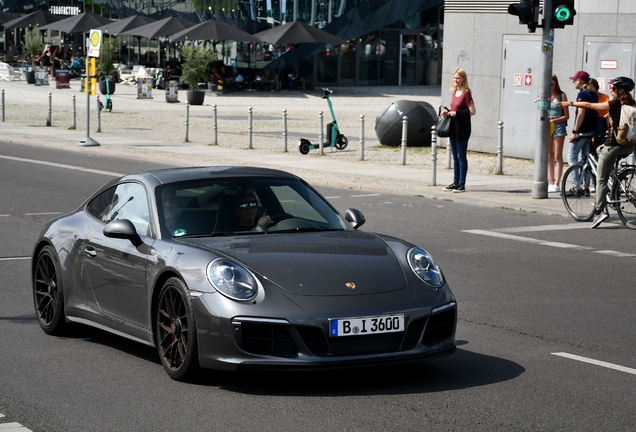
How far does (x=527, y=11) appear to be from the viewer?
17453 millimetres

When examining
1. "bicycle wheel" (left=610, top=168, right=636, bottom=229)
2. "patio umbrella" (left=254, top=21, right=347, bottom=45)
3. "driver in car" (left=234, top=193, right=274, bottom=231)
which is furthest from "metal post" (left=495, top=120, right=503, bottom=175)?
"patio umbrella" (left=254, top=21, right=347, bottom=45)

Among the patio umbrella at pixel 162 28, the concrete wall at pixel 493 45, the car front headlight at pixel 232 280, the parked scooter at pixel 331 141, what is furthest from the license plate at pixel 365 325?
the patio umbrella at pixel 162 28

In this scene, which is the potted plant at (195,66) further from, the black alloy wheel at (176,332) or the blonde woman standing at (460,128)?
the black alloy wheel at (176,332)

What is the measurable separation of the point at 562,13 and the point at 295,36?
108 feet

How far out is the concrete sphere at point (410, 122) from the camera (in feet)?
91.7

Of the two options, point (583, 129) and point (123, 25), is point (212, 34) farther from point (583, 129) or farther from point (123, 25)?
point (583, 129)

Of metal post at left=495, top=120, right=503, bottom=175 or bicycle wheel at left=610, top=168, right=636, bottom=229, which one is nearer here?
bicycle wheel at left=610, top=168, right=636, bottom=229

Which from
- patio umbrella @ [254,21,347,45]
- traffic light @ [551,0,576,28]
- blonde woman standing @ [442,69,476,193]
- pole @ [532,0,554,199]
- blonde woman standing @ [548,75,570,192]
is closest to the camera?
traffic light @ [551,0,576,28]

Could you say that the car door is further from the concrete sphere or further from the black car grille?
the concrete sphere

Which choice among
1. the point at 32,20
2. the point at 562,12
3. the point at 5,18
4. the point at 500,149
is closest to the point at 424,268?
the point at 562,12

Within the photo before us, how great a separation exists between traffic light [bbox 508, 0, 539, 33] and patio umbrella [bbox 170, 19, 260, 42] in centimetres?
3220

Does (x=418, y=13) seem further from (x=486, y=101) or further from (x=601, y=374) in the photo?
(x=601, y=374)

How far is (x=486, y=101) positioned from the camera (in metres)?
26.2

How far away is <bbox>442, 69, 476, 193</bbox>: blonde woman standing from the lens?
→ 1898 centimetres
